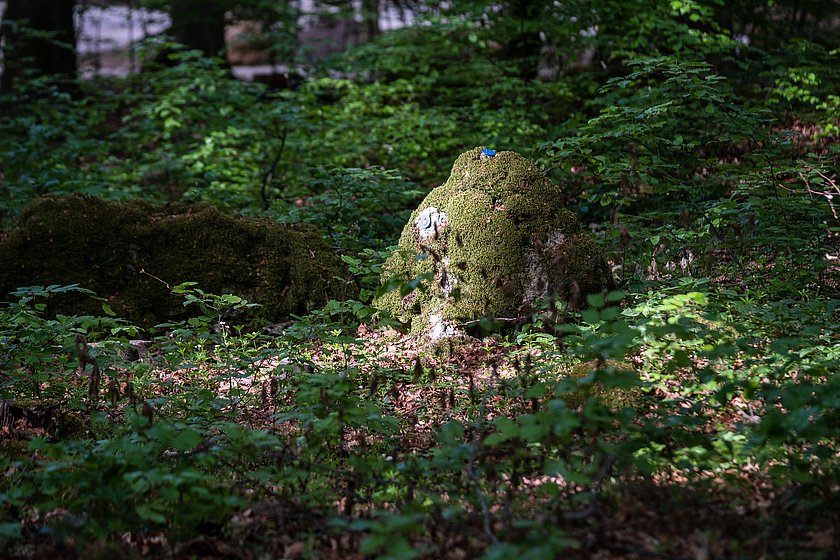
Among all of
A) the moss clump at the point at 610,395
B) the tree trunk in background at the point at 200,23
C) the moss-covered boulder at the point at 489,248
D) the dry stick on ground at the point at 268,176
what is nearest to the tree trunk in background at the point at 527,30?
the dry stick on ground at the point at 268,176

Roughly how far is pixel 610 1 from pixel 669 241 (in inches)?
193

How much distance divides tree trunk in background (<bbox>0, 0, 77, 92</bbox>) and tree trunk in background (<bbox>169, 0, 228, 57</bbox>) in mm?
2361

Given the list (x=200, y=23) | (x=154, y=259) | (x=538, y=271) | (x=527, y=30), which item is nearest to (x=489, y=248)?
(x=538, y=271)

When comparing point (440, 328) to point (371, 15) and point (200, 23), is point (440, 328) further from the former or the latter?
point (371, 15)

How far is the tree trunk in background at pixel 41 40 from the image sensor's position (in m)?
13.7

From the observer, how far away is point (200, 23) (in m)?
15.8

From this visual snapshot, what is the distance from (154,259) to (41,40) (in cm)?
1086

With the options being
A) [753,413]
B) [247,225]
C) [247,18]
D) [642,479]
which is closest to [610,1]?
[247,225]

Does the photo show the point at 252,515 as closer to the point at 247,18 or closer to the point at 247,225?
the point at 247,225

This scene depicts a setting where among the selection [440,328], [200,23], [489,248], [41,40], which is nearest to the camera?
[440,328]

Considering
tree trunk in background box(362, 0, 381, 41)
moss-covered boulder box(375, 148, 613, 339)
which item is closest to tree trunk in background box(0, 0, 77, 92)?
tree trunk in background box(362, 0, 381, 41)

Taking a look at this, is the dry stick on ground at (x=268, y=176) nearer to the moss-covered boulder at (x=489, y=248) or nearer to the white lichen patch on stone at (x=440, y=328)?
the moss-covered boulder at (x=489, y=248)

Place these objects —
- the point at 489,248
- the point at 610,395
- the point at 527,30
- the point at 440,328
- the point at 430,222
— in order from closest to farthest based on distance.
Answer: the point at 610,395 → the point at 440,328 → the point at 489,248 → the point at 430,222 → the point at 527,30

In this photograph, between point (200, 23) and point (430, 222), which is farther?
point (200, 23)
